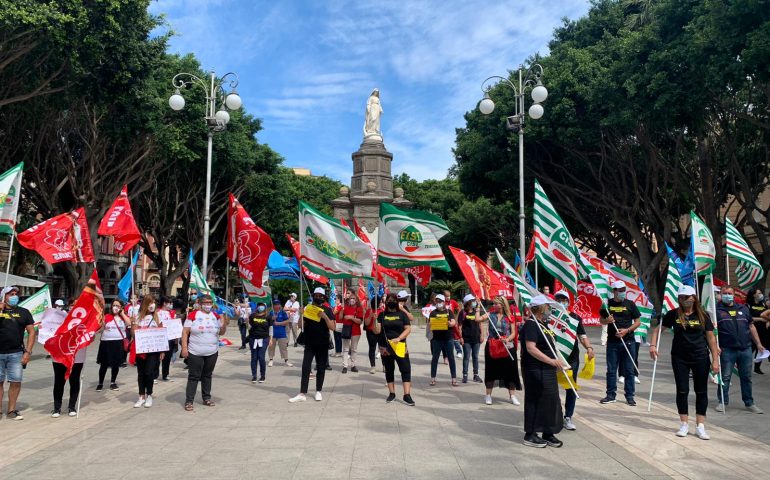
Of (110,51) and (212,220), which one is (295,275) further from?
(212,220)

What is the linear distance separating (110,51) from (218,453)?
1391cm

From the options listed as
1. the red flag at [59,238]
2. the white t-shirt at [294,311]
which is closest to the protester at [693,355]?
the red flag at [59,238]

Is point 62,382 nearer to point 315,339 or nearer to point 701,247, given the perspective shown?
point 315,339

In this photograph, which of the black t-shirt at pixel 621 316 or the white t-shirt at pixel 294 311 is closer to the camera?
the black t-shirt at pixel 621 316

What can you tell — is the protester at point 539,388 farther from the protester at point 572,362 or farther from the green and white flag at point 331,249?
the green and white flag at point 331,249

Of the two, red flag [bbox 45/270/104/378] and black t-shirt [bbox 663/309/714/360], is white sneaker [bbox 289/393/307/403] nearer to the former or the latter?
red flag [bbox 45/270/104/378]

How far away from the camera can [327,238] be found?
10977 millimetres

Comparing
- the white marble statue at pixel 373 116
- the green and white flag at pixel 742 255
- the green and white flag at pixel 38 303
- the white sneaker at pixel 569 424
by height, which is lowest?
the white sneaker at pixel 569 424

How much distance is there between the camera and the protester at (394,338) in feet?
31.2

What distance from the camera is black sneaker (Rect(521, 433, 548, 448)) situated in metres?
6.76

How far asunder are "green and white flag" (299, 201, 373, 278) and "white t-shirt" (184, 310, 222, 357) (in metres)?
2.16

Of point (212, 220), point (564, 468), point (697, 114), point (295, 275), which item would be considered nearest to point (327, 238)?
point (564, 468)

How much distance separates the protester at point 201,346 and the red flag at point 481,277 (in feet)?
15.0

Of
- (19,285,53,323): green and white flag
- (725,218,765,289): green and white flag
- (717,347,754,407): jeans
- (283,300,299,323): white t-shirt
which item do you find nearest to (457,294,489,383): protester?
(717,347,754,407): jeans
